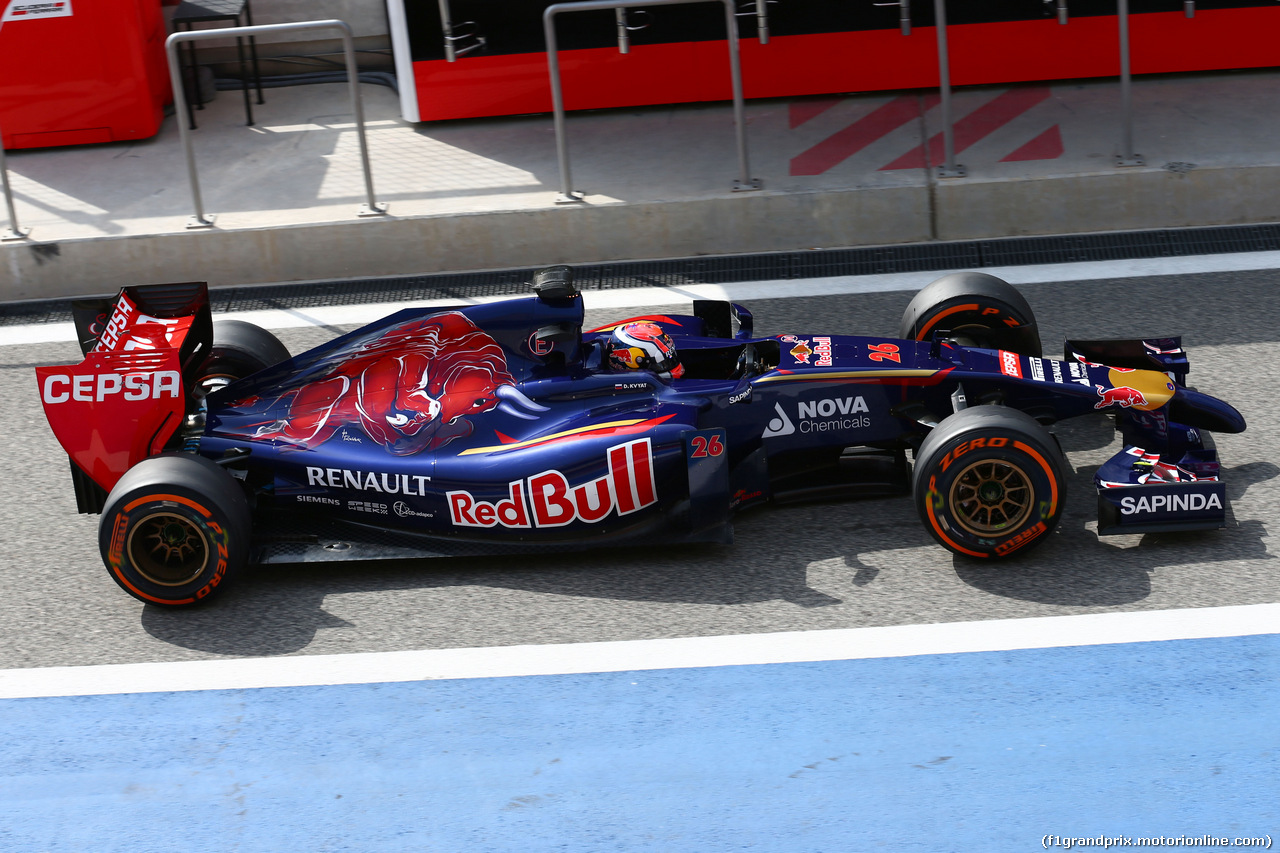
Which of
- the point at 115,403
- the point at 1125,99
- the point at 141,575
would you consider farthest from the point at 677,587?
the point at 1125,99

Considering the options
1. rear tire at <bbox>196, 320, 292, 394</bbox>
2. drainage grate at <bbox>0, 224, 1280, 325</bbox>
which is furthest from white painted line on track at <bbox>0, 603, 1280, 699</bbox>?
drainage grate at <bbox>0, 224, 1280, 325</bbox>

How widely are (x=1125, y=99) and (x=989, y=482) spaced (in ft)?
14.3

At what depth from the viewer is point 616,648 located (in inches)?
196

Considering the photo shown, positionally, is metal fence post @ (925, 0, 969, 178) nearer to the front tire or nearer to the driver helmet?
the driver helmet

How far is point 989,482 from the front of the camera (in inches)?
197

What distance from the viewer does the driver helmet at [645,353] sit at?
217 inches

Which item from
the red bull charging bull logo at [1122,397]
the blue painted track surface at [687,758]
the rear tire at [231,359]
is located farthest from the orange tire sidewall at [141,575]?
the red bull charging bull logo at [1122,397]

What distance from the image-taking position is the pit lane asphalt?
5059 millimetres

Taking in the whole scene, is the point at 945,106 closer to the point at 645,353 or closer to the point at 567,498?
the point at 645,353

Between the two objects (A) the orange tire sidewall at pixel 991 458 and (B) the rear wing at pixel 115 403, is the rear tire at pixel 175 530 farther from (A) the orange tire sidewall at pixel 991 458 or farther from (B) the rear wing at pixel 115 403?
(A) the orange tire sidewall at pixel 991 458

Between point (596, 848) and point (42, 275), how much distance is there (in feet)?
20.5

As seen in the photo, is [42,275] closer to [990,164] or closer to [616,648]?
[616,648]

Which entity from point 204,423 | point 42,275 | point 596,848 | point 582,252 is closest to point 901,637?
point 596,848

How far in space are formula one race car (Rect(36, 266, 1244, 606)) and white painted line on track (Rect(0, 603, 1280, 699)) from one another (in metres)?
0.35
